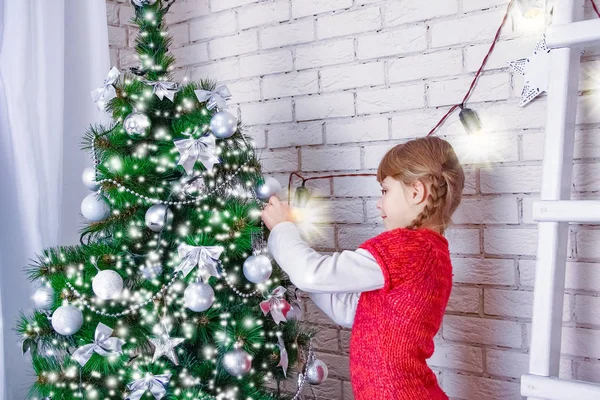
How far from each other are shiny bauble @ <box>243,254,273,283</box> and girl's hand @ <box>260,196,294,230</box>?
12cm

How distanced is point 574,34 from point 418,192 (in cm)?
42

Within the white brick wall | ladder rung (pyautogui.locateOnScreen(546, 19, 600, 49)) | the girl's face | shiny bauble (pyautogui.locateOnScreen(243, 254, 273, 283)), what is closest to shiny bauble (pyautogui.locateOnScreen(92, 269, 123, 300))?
shiny bauble (pyautogui.locateOnScreen(243, 254, 273, 283))

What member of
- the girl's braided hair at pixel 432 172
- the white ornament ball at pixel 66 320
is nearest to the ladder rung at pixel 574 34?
the girl's braided hair at pixel 432 172

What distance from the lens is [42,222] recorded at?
5.13 ft

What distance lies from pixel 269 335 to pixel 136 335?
258 mm

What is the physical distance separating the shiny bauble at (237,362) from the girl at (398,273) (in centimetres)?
17

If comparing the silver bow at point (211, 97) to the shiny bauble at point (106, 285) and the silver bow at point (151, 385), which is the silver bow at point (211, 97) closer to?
the shiny bauble at point (106, 285)

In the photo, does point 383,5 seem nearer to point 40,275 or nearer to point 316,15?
point 316,15

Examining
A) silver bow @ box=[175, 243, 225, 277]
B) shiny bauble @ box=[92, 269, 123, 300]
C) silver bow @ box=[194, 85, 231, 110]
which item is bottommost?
shiny bauble @ box=[92, 269, 123, 300]

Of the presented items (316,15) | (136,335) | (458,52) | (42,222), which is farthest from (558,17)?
(42,222)

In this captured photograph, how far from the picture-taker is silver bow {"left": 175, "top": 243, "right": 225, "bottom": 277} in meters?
1.14

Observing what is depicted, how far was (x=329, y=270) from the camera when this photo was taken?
1.24m

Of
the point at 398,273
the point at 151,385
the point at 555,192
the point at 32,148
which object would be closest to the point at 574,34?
the point at 555,192

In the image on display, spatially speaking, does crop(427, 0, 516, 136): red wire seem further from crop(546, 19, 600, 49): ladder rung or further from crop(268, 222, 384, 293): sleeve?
crop(268, 222, 384, 293): sleeve
